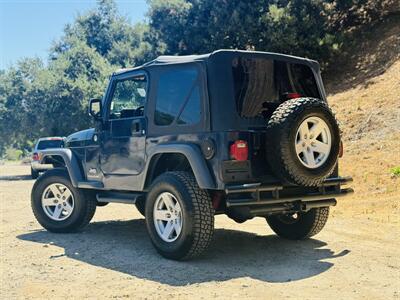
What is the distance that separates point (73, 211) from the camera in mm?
7758

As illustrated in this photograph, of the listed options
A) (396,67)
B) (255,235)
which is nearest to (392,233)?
(255,235)

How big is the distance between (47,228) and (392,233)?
16.6 feet

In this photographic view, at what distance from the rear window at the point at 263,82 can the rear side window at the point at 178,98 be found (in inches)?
19.3

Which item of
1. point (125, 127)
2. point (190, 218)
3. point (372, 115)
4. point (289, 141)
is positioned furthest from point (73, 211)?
point (372, 115)

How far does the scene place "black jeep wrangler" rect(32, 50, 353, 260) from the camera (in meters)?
5.58

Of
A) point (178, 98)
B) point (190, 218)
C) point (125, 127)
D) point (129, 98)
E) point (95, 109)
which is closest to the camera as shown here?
point (190, 218)

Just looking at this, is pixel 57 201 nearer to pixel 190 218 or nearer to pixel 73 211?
pixel 73 211

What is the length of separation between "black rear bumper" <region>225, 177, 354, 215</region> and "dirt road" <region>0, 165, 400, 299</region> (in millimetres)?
607

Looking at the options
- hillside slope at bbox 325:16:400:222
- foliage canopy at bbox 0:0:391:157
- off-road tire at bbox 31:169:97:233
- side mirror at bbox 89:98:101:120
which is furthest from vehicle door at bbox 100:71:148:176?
foliage canopy at bbox 0:0:391:157

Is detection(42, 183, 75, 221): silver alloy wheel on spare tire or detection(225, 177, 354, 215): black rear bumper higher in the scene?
detection(225, 177, 354, 215): black rear bumper

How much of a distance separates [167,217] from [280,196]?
1.31 meters

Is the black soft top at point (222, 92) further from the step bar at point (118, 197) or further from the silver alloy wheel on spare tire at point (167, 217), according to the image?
the step bar at point (118, 197)

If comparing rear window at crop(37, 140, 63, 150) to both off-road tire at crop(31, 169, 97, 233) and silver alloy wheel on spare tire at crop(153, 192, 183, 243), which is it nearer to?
off-road tire at crop(31, 169, 97, 233)

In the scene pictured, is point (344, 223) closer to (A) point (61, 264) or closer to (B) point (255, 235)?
(B) point (255, 235)
